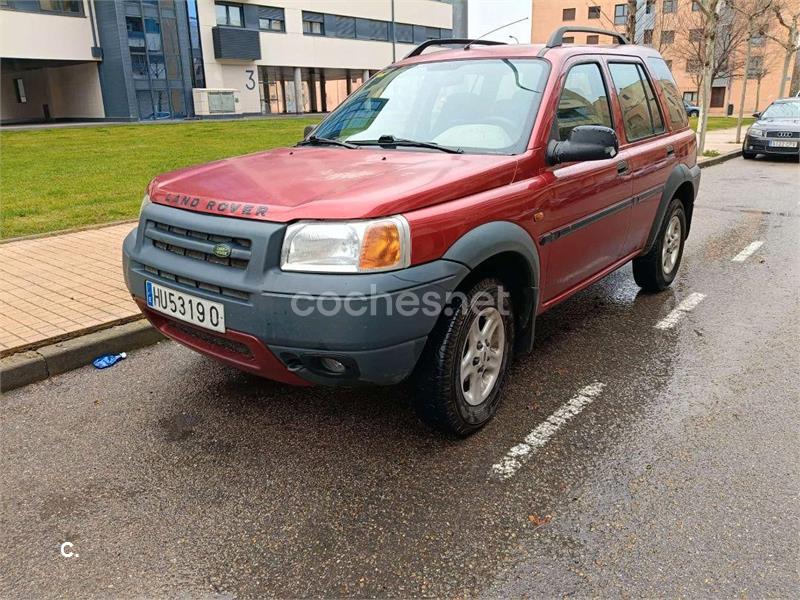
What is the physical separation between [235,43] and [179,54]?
3453 millimetres

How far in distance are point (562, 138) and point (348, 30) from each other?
1754 inches

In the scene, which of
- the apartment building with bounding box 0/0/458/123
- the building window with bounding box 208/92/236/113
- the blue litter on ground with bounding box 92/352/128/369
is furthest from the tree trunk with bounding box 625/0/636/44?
the building window with bounding box 208/92/236/113

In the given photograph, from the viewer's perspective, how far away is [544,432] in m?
3.26

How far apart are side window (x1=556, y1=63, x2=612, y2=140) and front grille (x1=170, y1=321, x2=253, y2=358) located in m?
2.10

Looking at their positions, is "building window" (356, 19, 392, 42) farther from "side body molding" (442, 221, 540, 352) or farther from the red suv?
"side body molding" (442, 221, 540, 352)

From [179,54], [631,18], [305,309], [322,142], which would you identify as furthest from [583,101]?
[179,54]

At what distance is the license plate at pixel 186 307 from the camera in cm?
277

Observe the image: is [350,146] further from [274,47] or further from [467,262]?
[274,47]

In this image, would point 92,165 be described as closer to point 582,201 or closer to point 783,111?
point 582,201

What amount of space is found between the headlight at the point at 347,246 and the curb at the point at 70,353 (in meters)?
2.26

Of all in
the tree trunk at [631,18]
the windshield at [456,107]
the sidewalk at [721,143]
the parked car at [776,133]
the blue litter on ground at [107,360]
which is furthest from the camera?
the sidewalk at [721,143]

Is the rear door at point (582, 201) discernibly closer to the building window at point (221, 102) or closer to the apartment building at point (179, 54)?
the apartment building at point (179, 54)

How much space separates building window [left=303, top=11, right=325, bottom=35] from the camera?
41.4 meters

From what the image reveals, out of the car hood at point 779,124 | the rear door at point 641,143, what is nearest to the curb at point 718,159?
the car hood at point 779,124
